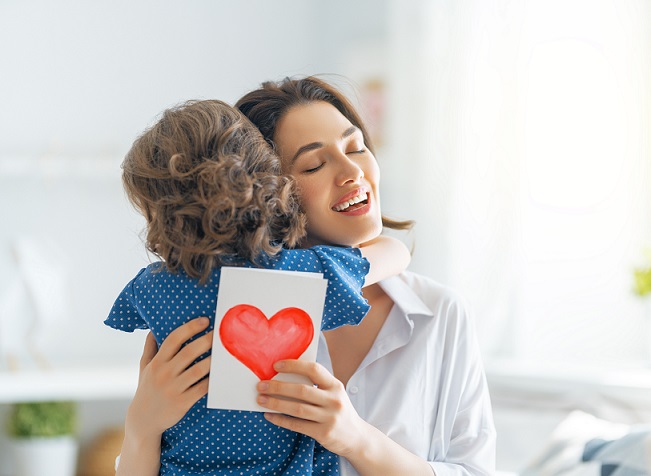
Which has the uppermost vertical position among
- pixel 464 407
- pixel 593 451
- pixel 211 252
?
pixel 211 252

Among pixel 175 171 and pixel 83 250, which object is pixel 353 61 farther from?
pixel 175 171

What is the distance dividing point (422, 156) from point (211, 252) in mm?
2133

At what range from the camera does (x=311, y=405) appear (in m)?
1.03

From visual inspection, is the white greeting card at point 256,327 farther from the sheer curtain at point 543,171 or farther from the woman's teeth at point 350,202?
the sheer curtain at point 543,171

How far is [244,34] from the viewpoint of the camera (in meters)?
3.38

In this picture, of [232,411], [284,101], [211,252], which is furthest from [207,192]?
Answer: [284,101]

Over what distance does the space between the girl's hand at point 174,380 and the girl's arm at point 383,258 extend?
287 mm

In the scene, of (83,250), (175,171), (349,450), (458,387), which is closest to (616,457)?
(458,387)

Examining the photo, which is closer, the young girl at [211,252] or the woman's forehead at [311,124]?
the young girl at [211,252]

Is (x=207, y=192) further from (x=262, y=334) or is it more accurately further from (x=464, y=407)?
(x=464, y=407)

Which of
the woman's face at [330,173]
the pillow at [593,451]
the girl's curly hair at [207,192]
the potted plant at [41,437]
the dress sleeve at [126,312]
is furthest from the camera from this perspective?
the potted plant at [41,437]

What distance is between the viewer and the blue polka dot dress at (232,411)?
1054mm

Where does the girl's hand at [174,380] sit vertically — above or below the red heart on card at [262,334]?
below

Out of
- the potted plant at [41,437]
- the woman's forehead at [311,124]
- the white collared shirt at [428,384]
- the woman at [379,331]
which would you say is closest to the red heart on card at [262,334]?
the woman at [379,331]
